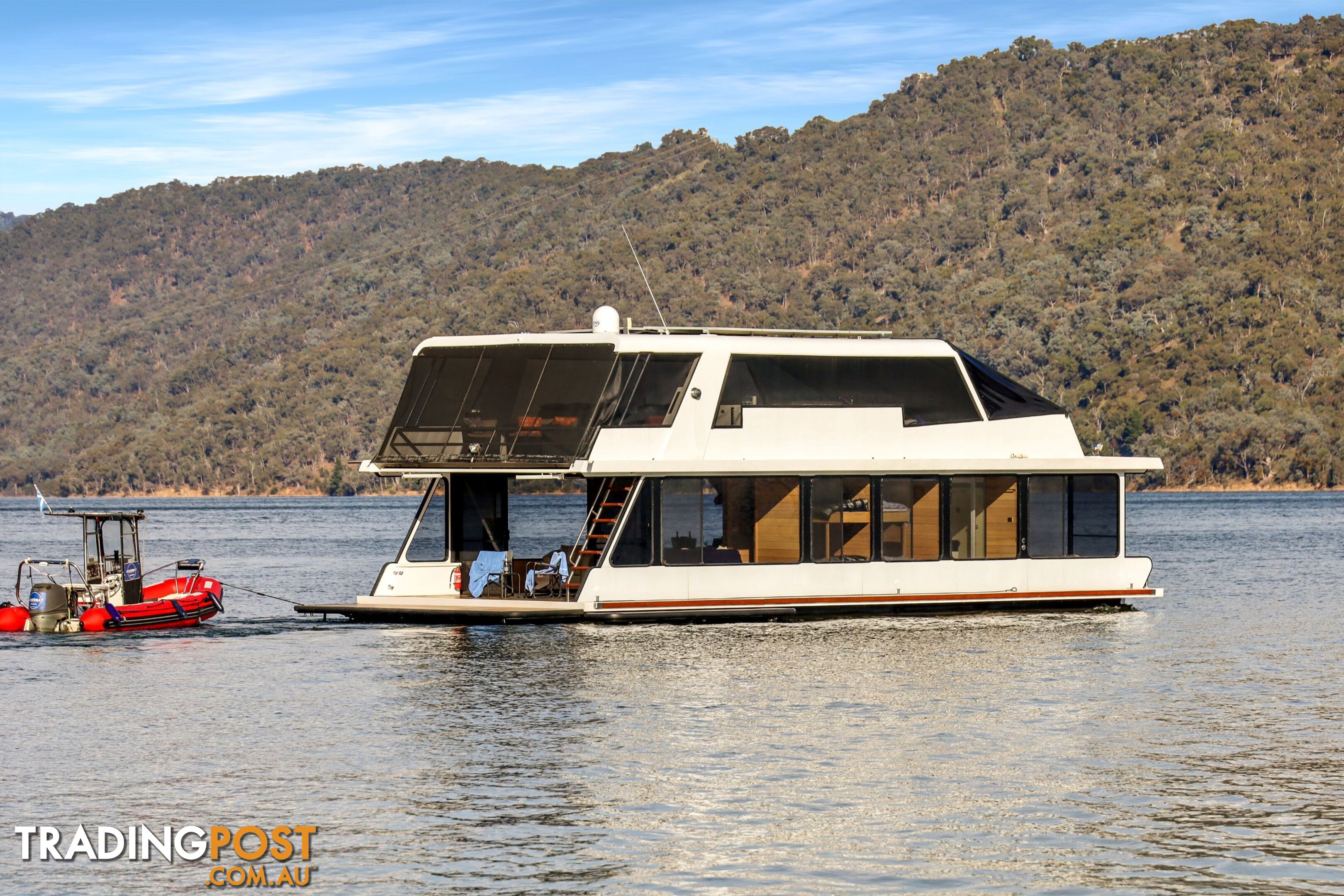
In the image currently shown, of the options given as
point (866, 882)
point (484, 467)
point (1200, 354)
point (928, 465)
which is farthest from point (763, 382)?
point (1200, 354)

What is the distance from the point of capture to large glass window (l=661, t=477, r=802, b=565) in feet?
86.0

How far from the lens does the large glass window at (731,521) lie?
26219 mm

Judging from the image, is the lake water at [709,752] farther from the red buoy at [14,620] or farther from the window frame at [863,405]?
the window frame at [863,405]

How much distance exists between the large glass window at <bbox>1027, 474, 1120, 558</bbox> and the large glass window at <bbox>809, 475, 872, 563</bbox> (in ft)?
9.65

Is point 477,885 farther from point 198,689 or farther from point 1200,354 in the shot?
point 1200,354

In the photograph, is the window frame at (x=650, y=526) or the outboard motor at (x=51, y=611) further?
the outboard motor at (x=51, y=611)

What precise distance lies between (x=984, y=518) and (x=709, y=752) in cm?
1155

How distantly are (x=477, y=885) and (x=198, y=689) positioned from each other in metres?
11.1

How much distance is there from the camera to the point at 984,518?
2817 centimetres

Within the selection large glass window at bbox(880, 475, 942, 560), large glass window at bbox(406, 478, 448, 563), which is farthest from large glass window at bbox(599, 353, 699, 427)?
large glass window at bbox(880, 475, 942, 560)

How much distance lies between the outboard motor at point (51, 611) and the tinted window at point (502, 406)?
6.21m

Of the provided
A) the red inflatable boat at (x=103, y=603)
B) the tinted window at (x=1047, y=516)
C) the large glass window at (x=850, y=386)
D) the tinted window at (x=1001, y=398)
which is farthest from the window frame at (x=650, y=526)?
the red inflatable boat at (x=103, y=603)

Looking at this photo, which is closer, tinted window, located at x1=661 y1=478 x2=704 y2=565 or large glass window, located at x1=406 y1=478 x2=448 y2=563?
tinted window, located at x1=661 y1=478 x2=704 y2=565

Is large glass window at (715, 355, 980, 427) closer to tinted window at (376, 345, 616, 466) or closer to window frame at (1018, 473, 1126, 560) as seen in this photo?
window frame at (1018, 473, 1126, 560)
